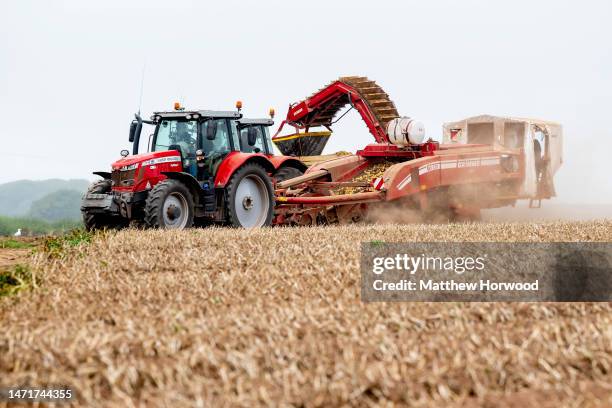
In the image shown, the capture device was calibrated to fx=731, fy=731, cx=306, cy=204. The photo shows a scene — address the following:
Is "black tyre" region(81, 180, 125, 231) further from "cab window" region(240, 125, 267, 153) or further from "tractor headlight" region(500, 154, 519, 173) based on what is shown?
"tractor headlight" region(500, 154, 519, 173)

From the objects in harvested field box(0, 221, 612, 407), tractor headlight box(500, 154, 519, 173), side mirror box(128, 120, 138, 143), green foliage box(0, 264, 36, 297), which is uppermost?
side mirror box(128, 120, 138, 143)

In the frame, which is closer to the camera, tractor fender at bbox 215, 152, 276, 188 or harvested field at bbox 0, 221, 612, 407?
harvested field at bbox 0, 221, 612, 407

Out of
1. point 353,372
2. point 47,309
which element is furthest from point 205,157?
point 353,372

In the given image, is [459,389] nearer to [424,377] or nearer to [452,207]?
Answer: [424,377]

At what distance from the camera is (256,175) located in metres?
11.2

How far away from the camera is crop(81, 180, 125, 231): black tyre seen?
10.8m

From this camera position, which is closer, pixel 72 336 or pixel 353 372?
pixel 353 372

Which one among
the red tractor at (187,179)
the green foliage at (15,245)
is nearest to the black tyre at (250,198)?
the red tractor at (187,179)

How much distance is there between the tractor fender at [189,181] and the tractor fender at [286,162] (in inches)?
68.3

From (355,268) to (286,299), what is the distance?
99 centimetres

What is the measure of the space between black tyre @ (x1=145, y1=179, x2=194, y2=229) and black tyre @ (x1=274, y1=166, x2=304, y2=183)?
2.29 m

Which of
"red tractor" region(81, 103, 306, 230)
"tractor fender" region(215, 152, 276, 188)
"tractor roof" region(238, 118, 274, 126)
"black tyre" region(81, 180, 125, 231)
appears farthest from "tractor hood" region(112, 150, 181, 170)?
"tractor roof" region(238, 118, 274, 126)

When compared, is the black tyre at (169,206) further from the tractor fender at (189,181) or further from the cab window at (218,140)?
the cab window at (218,140)

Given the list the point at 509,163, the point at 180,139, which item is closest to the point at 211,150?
the point at 180,139
